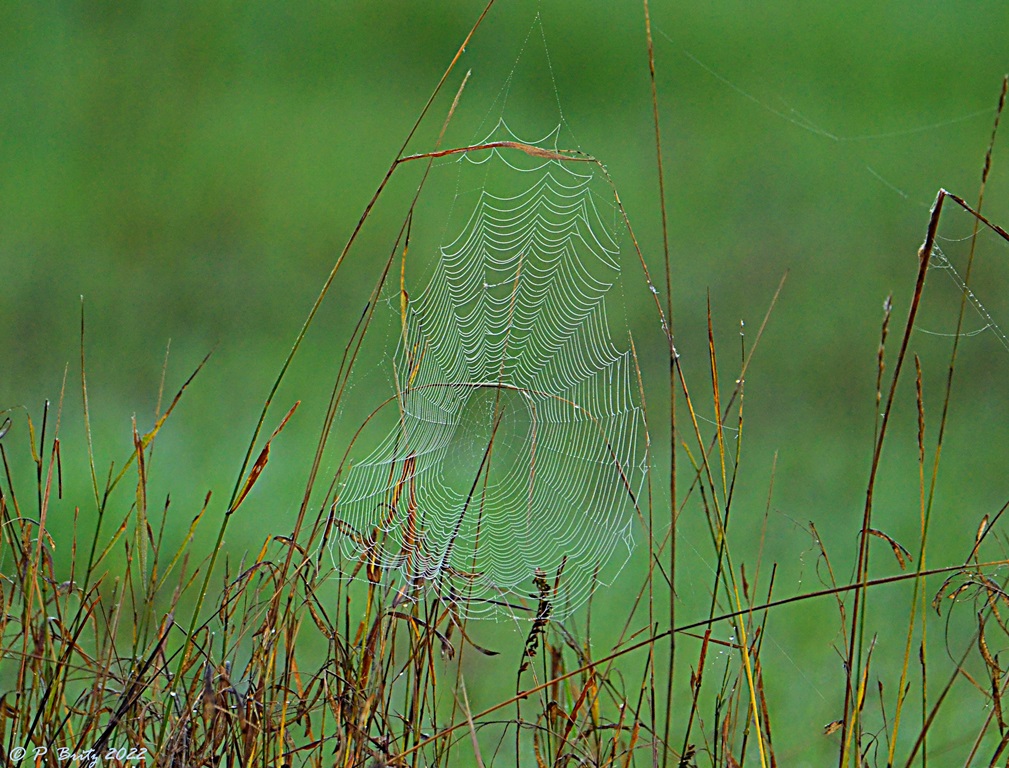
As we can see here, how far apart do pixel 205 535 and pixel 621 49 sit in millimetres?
5285

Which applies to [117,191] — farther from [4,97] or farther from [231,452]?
[231,452]

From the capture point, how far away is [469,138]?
5227mm

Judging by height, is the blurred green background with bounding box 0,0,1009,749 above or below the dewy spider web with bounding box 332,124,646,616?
above

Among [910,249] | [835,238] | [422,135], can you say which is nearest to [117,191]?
[422,135]

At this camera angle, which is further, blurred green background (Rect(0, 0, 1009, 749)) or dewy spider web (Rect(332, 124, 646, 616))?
blurred green background (Rect(0, 0, 1009, 749))

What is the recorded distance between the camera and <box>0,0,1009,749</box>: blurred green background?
5512 millimetres

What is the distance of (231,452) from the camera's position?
507 cm

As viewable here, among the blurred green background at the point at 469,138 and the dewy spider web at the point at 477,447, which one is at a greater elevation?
the blurred green background at the point at 469,138

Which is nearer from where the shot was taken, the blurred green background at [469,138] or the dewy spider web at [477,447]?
the dewy spider web at [477,447]

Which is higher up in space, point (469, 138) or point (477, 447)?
point (469, 138)

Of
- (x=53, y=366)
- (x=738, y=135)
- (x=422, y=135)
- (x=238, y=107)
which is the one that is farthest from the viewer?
(x=238, y=107)

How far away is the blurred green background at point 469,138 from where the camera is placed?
217 inches

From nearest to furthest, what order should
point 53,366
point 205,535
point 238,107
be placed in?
point 205,535
point 53,366
point 238,107

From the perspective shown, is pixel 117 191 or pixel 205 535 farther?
pixel 117 191
